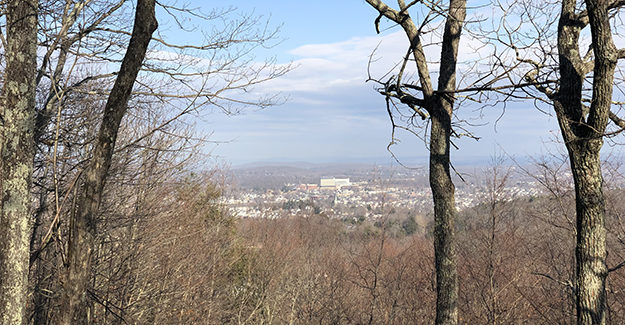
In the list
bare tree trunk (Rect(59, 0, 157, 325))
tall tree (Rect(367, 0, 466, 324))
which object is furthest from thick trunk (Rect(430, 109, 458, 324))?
bare tree trunk (Rect(59, 0, 157, 325))

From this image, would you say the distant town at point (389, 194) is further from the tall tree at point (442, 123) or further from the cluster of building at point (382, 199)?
the tall tree at point (442, 123)

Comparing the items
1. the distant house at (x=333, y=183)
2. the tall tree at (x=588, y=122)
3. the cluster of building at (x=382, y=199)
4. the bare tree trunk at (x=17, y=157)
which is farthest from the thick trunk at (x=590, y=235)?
the distant house at (x=333, y=183)

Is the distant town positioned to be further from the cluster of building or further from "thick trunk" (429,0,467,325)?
"thick trunk" (429,0,467,325)

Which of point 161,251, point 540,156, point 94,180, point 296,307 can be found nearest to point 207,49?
point 94,180

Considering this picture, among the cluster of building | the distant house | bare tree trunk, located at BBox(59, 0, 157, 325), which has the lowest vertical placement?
the distant house

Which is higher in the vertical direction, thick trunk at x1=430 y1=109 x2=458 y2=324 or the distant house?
thick trunk at x1=430 y1=109 x2=458 y2=324

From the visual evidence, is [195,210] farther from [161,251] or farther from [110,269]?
[110,269]
